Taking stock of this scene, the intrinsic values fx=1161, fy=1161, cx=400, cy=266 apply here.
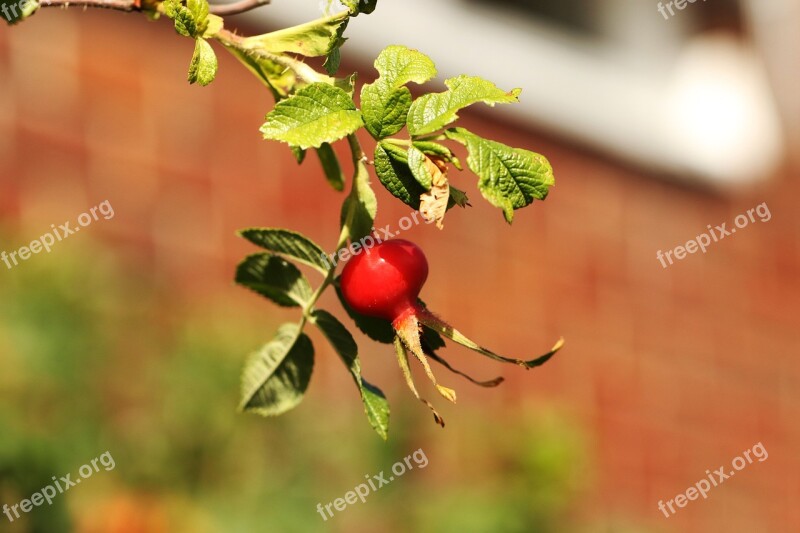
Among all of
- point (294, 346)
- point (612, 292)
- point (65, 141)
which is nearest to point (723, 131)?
point (612, 292)

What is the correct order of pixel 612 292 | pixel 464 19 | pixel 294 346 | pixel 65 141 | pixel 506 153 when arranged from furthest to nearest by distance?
pixel 612 292 → pixel 464 19 → pixel 65 141 → pixel 294 346 → pixel 506 153

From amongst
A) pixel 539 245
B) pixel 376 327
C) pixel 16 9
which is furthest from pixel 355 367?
pixel 539 245

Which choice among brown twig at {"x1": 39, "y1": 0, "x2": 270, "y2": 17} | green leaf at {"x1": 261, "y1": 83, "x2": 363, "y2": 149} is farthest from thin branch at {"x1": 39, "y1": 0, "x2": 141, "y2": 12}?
green leaf at {"x1": 261, "y1": 83, "x2": 363, "y2": 149}

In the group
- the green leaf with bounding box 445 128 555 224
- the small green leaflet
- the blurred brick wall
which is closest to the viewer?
the green leaf with bounding box 445 128 555 224

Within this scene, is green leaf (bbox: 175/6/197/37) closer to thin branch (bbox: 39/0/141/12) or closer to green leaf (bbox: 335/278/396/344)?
thin branch (bbox: 39/0/141/12)

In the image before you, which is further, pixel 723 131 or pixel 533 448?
pixel 723 131

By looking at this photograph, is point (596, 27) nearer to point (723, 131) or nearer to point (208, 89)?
point (723, 131)

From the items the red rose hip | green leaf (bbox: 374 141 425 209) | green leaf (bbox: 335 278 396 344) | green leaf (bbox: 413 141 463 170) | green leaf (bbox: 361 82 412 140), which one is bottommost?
green leaf (bbox: 335 278 396 344)
